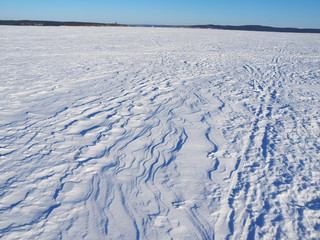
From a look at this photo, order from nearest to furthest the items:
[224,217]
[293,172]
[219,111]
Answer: [224,217]
[293,172]
[219,111]

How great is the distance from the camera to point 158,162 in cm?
303

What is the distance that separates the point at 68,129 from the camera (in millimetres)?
3801

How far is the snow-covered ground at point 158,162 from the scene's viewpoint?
84.5 inches

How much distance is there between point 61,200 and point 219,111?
134 inches

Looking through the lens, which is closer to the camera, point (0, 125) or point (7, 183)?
point (7, 183)

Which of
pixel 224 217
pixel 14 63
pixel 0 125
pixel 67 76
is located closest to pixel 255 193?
pixel 224 217

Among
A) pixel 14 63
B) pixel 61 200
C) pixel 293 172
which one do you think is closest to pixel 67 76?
pixel 14 63

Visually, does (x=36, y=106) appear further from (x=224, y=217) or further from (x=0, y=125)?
(x=224, y=217)

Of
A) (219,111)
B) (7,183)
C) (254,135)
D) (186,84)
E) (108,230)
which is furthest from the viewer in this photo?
(186,84)

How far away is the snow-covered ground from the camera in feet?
7.04

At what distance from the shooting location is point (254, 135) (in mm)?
3678

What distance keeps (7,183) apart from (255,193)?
2.79 m

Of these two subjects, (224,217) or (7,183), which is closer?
(224,217)

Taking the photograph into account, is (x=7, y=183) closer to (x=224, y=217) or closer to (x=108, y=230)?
(x=108, y=230)
